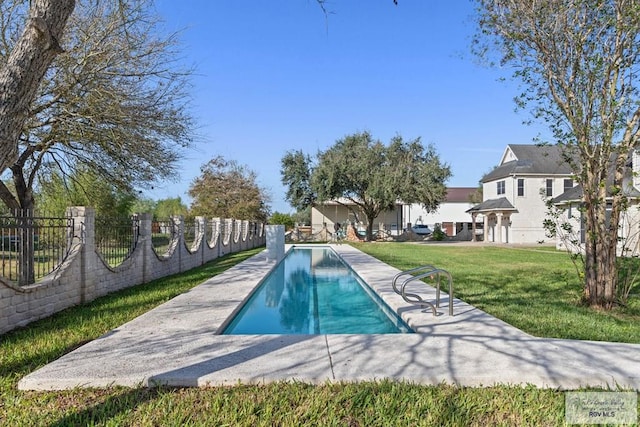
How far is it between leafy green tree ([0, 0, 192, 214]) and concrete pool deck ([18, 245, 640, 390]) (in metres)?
5.63

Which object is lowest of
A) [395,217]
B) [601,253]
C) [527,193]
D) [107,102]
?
[601,253]

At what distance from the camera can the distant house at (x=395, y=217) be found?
127ft

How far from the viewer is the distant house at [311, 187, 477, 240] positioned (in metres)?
38.6

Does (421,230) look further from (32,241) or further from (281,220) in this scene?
(32,241)

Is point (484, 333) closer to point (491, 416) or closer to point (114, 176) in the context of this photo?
point (491, 416)

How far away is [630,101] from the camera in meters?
7.02

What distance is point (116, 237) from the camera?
30.8 ft

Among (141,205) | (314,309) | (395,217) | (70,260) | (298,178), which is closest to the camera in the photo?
(70,260)

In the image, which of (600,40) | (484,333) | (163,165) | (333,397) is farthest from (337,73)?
(333,397)

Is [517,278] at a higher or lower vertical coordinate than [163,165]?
lower

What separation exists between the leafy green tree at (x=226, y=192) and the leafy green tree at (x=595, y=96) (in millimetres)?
25734

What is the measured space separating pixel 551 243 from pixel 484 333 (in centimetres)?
2642
